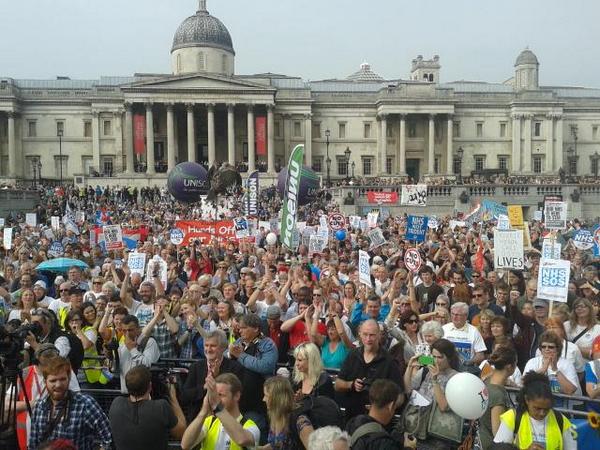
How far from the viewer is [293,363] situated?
7.61m

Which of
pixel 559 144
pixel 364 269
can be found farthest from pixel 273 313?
pixel 559 144

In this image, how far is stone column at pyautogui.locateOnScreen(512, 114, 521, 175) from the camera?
72000 mm

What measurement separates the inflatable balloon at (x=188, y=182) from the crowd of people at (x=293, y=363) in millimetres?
21834

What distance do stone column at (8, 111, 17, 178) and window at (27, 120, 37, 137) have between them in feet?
5.07

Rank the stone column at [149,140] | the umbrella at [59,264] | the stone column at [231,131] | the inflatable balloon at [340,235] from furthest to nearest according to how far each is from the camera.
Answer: the stone column at [231,131] → the stone column at [149,140] → the inflatable balloon at [340,235] → the umbrella at [59,264]

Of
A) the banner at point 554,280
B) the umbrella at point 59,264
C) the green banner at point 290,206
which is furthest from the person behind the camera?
the umbrella at point 59,264

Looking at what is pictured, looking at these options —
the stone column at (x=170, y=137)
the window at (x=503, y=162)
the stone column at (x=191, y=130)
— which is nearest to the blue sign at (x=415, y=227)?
the stone column at (x=191, y=130)

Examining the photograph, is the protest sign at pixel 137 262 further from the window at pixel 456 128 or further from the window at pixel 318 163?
the window at pixel 456 128

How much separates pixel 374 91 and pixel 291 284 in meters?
66.4

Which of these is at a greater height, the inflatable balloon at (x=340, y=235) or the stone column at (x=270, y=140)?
the stone column at (x=270, y=140)

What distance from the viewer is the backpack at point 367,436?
4375mm

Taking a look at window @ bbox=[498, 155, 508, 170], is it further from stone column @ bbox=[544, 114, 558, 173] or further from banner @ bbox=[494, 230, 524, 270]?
banner @ bbox=[494, 230, 524, 270]

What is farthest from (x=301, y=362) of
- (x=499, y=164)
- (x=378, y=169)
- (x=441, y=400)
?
(x=499, y=164)

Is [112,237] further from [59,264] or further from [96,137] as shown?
[96,137]
